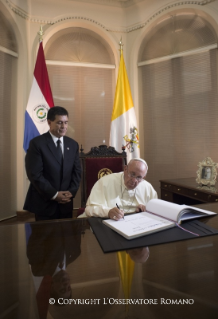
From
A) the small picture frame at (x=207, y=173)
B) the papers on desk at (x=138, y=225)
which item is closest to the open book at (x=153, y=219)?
the papers on desk at (x=138, y=225)

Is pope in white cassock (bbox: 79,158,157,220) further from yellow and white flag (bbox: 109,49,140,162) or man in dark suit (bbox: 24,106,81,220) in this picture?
yellow and white flag (bbox: 109,49,140,162)

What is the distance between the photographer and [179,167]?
14.5 feet

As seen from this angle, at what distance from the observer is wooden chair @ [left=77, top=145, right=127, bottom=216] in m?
2.53

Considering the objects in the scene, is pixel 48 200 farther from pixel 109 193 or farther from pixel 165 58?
pixel 165 58

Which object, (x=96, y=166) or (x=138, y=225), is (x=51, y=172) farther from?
(x=138, y=225)

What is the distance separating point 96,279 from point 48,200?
1.49 m

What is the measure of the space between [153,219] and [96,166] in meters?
1.39

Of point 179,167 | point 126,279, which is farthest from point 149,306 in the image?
point 179,167

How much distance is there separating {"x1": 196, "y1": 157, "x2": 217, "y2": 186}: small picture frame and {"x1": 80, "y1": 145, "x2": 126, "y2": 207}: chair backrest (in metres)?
0.95

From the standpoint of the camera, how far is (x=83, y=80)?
4.75 metres

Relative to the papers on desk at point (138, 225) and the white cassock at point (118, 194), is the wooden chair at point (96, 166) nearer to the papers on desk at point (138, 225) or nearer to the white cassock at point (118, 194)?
the white cassock at point (118, 194)

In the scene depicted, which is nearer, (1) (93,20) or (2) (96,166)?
(2) (96,166)

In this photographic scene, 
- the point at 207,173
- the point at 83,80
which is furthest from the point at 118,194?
the point at 83,80

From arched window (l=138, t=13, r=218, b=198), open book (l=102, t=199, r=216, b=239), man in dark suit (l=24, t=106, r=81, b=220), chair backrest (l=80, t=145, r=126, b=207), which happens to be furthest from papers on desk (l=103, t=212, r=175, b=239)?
arched window (l=138, t=13, r=218, b=198)
